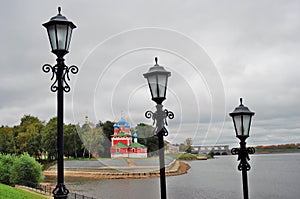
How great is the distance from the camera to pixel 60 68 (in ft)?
17.5

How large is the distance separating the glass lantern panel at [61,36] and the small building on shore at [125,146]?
209 feet

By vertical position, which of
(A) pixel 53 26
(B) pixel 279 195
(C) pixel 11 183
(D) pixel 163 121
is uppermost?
(A) pixel 53 26

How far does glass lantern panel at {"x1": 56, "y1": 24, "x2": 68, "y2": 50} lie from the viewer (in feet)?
16.7

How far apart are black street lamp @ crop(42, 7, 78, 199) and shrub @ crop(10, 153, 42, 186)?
27169mm

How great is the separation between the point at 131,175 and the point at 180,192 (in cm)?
2006

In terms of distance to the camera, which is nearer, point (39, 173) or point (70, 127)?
point (39, 173)

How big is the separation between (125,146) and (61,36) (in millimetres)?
64982

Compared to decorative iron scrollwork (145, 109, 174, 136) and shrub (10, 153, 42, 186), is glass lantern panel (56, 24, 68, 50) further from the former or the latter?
shrub (10, 153, 42, 186)

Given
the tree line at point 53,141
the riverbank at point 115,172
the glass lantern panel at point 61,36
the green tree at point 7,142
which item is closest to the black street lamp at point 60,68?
the glass lantern panel at point 61,36

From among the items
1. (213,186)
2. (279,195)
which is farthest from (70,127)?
(279,195)

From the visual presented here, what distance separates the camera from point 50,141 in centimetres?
6500

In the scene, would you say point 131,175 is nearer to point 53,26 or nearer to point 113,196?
point 113,196

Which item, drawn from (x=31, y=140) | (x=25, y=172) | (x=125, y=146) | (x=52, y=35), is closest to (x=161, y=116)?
(x=52, y=35)

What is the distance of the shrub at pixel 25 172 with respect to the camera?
30.1 meters
